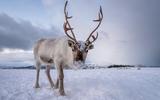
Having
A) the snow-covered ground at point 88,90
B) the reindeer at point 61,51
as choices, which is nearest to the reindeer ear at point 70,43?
the reindeer at point 61,51

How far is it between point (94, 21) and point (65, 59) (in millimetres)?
1760

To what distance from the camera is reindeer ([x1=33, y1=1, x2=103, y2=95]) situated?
877 centimetres

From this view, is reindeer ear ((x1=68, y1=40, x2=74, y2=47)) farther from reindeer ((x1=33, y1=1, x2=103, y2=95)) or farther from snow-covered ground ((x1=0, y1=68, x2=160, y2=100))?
snow-covered ground ((x1=0, y1=68, x2=160, y2=100))

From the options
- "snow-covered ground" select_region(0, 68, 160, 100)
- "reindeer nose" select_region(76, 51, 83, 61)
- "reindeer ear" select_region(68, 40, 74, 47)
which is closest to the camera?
"reindeer nose" select_region(76, 51, 83, 61)

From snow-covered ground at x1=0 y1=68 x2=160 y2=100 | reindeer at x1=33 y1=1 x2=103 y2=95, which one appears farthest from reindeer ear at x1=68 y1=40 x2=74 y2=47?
snow-covered ground at x1=0 y1=68 x2=160 y2=100

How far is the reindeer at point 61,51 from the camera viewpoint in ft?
28.8

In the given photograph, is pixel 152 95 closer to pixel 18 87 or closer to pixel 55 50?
pixel 55 50

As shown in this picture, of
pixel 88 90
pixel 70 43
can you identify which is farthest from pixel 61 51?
pixel 88 90

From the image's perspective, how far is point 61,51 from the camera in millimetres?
9758

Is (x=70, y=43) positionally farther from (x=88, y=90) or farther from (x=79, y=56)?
(x=88, y=90)

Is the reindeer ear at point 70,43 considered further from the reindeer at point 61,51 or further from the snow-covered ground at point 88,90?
the snow-covered ground at point 88,90

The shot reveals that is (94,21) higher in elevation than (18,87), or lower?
higher

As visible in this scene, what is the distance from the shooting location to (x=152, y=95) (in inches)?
418

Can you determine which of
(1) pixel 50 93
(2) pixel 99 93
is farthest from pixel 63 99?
(2) pixel 99 93
